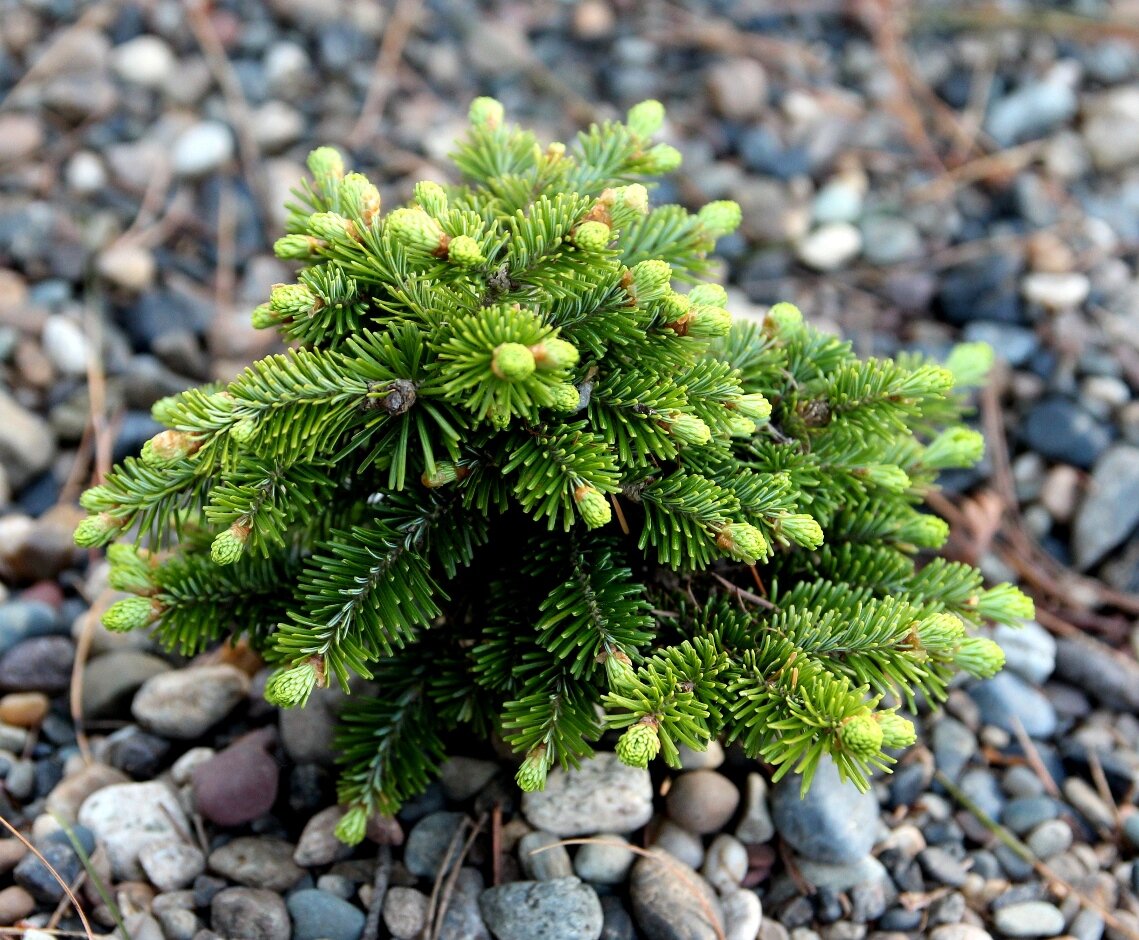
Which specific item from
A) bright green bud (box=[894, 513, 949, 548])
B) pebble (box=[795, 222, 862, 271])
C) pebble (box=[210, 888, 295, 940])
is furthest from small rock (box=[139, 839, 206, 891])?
pebble (box=[795, 222, 862, 271])

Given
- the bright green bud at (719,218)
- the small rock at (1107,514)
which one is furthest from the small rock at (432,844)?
the small rock at (1107,514)

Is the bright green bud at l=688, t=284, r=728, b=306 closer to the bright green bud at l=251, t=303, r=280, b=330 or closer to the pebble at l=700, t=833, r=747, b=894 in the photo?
the bright green bud at l=251, t=303, r=280, b=330

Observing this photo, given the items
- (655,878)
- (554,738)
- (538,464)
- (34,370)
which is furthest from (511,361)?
(34,370)

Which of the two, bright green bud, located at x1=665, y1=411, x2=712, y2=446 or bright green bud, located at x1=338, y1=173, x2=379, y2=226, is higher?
bright green bud, located at x1=338, y1=173, x2=379, y2=226

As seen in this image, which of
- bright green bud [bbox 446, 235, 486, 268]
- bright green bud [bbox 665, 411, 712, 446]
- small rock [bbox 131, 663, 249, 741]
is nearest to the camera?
bright green bud [bbox 446, 235, 486, 268]

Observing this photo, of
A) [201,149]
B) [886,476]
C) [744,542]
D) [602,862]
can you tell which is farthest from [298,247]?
[201,149]

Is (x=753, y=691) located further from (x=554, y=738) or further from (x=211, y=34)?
(x=211, y=34)
